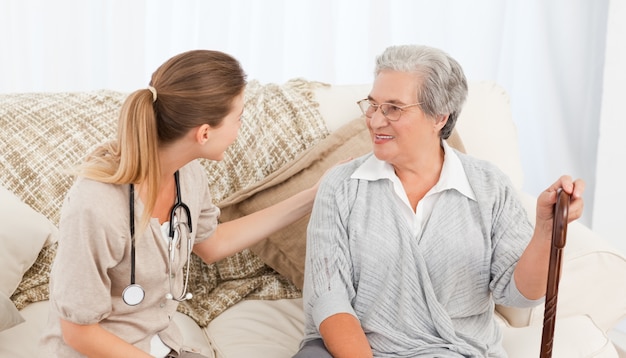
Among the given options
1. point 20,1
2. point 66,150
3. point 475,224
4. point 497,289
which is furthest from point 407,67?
point 20,1

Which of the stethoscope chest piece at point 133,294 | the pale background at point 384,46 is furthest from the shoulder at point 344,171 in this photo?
the pale background at point 384,46

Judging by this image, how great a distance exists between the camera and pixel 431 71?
1.92 meters

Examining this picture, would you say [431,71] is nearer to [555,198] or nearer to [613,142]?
[555,198]

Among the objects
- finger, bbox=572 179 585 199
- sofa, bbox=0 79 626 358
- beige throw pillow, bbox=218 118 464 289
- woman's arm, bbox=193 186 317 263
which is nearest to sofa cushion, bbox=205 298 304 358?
sofa, bbox=0 79 626 358

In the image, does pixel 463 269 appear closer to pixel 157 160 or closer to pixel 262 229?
pixel 262 229

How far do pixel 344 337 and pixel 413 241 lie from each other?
0.92 feet

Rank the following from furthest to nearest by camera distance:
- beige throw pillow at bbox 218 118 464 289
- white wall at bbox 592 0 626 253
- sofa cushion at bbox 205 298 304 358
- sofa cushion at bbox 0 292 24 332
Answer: white wall at bbox 592 0 626 253
beige throw pillow at bbox 218 118 464 289
sofa cushion at bbox 205 298 304 358
sofa cushion at bbox 0 292 24 332

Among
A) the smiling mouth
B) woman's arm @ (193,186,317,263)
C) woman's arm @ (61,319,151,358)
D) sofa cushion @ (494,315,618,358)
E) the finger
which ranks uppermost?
the smiling mouth

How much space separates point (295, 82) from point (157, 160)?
1.10 m

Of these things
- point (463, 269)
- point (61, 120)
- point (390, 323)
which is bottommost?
point (390, 323)

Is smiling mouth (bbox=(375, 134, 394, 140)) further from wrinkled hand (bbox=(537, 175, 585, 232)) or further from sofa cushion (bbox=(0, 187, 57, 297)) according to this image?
sofa cushion (bbox=(0, 187, 57, 297))

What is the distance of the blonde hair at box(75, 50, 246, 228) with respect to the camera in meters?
1.63

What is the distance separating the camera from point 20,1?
3.36 metres

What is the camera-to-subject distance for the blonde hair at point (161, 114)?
1.63 metres
